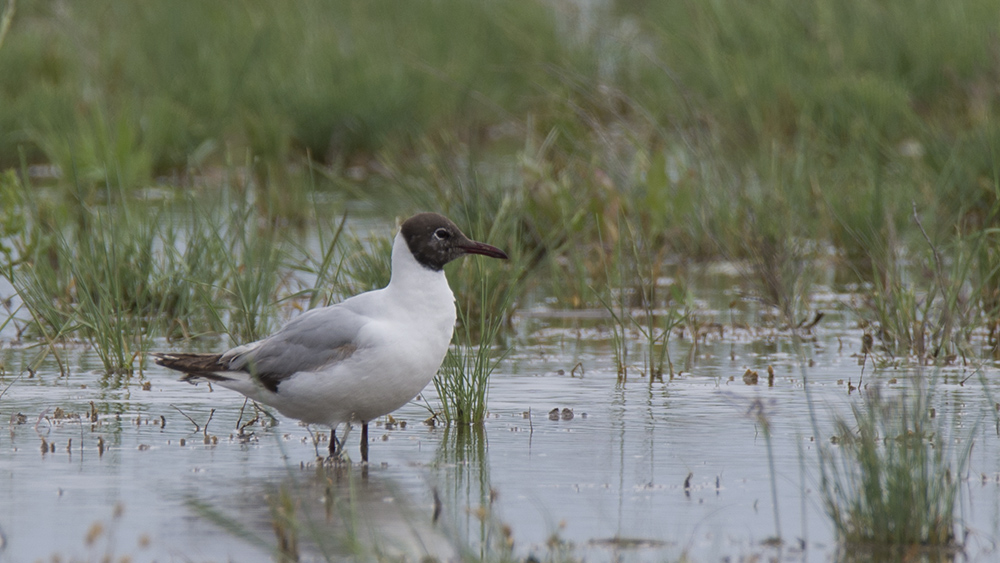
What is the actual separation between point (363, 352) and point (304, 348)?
31 centimetres

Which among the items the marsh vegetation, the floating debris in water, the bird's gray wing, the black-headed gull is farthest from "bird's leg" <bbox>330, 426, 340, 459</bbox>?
the floating debris in water

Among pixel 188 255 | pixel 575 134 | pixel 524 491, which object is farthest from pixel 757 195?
pixel 524 491

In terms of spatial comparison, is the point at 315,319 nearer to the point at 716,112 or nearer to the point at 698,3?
the point at 716,112

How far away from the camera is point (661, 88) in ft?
52.3

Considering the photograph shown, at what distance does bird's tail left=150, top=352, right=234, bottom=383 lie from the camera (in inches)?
218

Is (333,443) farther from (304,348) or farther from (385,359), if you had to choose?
(385,359)

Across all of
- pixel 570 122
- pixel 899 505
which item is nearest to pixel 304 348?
pixel 899 505

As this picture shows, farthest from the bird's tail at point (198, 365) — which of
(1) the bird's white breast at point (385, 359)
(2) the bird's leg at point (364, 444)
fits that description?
(2) the bird's leg at point (364, 444)

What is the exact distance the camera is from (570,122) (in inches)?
477

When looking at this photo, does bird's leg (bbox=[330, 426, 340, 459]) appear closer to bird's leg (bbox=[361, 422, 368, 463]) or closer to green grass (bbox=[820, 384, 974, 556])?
bird's leg (bbox=[361, 422, 368, 463])

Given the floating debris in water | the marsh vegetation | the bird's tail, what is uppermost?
the marsh vegetation

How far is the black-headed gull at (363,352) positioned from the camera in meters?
5.20

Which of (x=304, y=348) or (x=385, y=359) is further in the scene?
(x=304, y=348)

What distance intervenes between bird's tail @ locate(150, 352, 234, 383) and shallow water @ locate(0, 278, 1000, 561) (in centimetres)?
27
